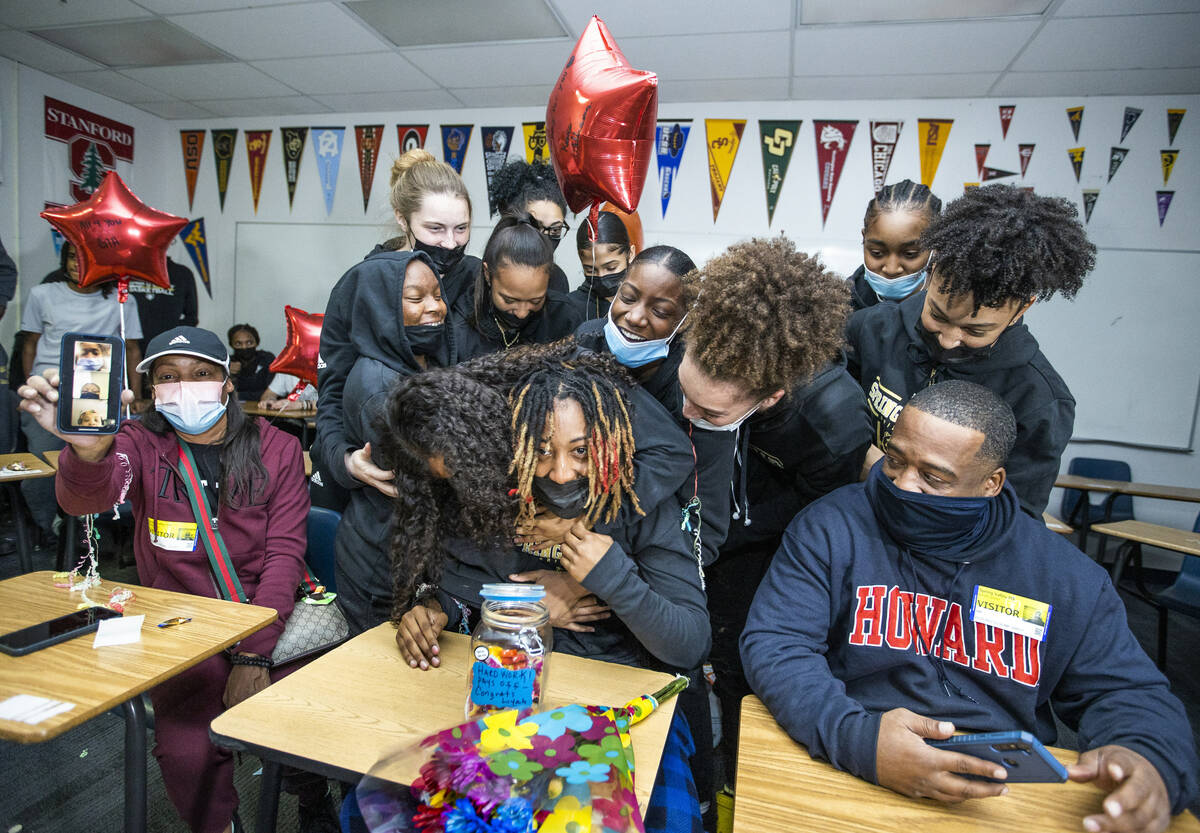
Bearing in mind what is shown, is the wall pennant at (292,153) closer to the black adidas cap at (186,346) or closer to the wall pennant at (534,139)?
the wall pennant at (534,139)

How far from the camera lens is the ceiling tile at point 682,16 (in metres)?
3.63

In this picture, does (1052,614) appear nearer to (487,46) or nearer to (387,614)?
(387,614)

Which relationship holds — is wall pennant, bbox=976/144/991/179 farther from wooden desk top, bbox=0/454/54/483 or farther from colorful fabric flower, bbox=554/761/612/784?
wooden desk top, bbox=0/454/54/483

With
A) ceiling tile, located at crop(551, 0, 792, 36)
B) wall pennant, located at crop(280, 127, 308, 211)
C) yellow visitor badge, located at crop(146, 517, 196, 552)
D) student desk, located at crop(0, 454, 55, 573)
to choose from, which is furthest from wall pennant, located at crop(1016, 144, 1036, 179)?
student desk, located at crop(0, 454, 55, 573)

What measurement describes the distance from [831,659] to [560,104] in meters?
1.70

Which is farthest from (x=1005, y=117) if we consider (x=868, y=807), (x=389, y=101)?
(x=868, y=807)

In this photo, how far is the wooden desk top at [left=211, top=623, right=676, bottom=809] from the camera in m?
1.06

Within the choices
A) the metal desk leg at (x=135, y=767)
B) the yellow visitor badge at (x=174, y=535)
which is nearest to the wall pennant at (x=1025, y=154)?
the yellow visitor badge at (x=174, y=535)

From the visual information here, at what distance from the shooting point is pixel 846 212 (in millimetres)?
5062

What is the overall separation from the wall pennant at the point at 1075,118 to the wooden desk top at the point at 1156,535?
2.90 meters

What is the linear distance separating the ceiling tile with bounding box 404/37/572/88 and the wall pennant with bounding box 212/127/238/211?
274 cm

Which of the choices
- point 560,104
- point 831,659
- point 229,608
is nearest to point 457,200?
point 560,104

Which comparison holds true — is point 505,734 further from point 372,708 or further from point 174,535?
point 174,535

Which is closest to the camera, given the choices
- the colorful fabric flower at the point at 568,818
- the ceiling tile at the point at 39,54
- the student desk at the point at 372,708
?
the colorful fabric flower at the point at 568,818
